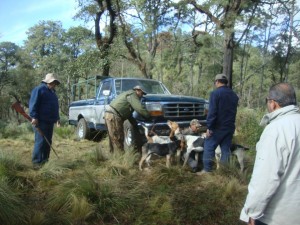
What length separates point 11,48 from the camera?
138 feet

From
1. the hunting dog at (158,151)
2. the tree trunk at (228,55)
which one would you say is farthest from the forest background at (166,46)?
the hunting dog at (158,151)

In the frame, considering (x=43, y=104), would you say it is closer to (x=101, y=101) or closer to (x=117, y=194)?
(x=117, y=194)

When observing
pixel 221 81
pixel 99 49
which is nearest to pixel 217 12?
pixel 99 49

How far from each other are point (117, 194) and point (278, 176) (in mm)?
2994

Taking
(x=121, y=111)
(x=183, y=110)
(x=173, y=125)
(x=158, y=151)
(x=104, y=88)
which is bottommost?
(x=158, y=151)

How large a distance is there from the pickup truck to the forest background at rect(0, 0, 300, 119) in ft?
7.56

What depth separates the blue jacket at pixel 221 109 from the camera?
6.33m

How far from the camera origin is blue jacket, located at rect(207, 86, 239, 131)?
6.33 meters

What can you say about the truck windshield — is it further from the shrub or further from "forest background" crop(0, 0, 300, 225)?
the shrub

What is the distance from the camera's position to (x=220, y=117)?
20.9ft

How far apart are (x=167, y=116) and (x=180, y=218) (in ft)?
12.9

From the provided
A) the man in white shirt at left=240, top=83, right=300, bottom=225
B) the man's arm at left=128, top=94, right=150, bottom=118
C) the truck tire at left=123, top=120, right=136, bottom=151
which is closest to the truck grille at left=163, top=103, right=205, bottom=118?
the truck tire at left=123, top=120, right=136, bottom=151

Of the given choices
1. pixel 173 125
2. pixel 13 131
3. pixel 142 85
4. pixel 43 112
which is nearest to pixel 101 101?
pixel 142 85

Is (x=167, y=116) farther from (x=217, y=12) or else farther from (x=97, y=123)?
(x=217, y=12)
